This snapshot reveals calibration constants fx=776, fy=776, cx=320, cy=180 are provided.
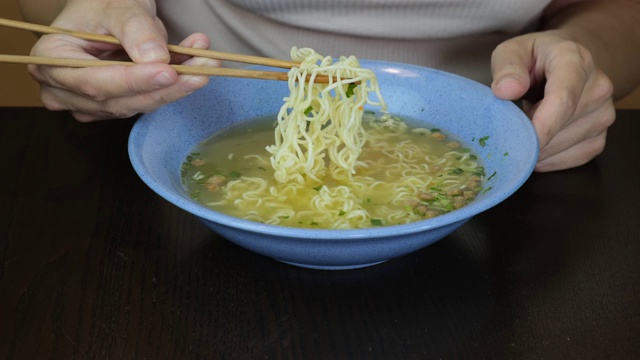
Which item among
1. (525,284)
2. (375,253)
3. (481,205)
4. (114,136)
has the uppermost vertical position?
(481,205)

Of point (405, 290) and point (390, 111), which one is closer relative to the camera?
point (405, 290)

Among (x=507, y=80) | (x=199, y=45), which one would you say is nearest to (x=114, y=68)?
(x=199, y=45)

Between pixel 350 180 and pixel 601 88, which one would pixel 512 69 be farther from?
pixel 350 180

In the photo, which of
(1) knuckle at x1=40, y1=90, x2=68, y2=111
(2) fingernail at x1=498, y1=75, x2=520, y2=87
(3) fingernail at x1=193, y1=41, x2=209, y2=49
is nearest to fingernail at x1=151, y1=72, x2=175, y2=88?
(3) fingernail at x1=193, y1=41, x2=209, y2=49

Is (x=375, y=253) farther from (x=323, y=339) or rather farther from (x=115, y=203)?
(x=115, y=203)

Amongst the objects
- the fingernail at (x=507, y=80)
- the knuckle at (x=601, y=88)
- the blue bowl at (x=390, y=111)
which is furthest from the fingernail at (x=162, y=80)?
the knuckle at (x=601, y=88)

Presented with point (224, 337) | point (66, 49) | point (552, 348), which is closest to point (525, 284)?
point (552, 348)

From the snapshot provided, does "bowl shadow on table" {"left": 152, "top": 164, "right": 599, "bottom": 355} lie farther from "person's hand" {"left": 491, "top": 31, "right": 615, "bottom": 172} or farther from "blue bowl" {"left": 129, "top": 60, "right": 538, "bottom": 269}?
"person's hand" {"left": 491, "top": 31, "right": 615, "bottom": 172}

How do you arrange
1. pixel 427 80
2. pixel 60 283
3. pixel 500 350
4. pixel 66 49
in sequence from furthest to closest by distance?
pixel 427 80, pixel 66 49, pixel 60 283, pixel 500 350
